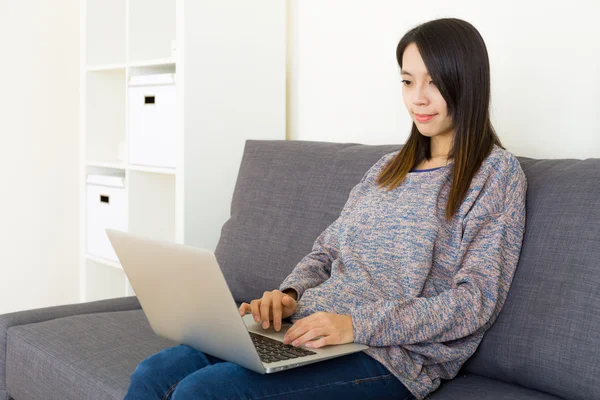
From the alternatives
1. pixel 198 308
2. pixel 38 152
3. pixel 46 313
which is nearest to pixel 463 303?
pixel 198 308

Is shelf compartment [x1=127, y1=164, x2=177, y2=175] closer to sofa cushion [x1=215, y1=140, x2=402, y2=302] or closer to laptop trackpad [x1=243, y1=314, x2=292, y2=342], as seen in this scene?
sofa cushion [x1=215, y1=140, x2=402, y2=302]

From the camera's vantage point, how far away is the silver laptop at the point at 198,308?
1.23 metres

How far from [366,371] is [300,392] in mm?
143

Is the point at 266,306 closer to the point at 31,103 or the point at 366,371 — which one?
the point at 366,371

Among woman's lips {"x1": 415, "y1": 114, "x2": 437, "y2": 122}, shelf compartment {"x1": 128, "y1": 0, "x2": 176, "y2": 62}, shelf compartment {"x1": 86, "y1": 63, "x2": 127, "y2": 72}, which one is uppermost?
shelf compartment {"x1": 128, "y1": 0, "x2": 176, "y2": 62}

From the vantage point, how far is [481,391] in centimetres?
141

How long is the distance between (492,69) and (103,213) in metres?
1.60

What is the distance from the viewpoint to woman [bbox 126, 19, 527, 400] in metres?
1.37

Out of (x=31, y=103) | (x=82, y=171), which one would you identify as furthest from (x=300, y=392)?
(x=31, y=103)

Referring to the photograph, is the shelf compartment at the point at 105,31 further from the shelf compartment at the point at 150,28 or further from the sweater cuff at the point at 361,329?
the sweater cuff at the point at 361,329

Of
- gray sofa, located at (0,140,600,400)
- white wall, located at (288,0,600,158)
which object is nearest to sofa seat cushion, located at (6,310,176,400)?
gray sofa, located at (0,140,600,400)

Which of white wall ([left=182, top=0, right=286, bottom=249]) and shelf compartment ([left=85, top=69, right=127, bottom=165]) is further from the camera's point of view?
shelf compartment ([left=85, top=69, right=127, bottom=165])

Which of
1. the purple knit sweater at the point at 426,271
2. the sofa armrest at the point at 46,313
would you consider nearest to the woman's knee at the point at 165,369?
the purple knit sweater at the point at 426,271

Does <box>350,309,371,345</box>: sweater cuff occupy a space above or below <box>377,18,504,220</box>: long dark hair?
below
